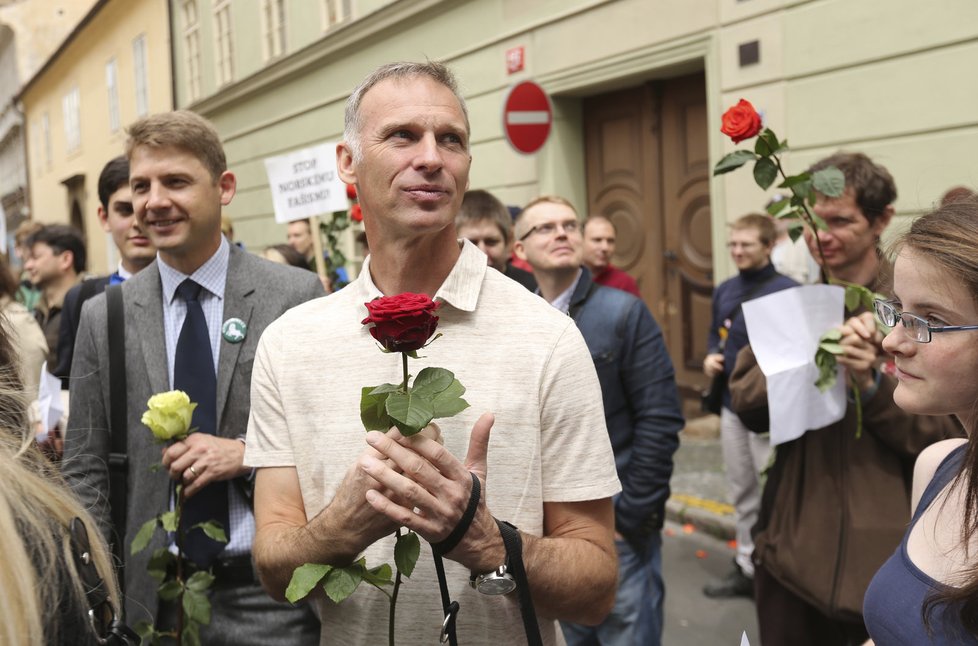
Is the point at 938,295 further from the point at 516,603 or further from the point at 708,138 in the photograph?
the point at 708,138

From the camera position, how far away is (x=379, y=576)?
1.70 m

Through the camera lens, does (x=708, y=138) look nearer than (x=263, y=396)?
No

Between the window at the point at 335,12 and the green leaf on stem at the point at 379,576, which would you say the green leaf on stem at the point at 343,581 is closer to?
the green leaf on stem at the point at 379,576

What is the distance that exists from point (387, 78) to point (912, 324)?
1.15 m

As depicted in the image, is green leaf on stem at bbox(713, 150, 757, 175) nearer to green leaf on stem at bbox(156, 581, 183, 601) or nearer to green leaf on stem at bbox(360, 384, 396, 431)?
green leaf on stem at bbox(360, 384, 396, 431)

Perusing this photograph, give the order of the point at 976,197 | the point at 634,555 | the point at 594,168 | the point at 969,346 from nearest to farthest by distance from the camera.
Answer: the point at 969,346, the point at 976,197, the point at 634,555, the point at 594,168

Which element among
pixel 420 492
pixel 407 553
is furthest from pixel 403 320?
pixel 407 553

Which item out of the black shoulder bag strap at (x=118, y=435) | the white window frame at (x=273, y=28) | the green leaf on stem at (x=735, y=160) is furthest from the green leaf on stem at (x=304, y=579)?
the white window frame at (x=273, y=28)

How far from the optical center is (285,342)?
1985 millimetres

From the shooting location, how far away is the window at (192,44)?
19.0 m

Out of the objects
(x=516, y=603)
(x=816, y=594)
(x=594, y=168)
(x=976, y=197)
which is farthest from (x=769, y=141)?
(x=594, y=168)

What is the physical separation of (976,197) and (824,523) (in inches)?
49.9

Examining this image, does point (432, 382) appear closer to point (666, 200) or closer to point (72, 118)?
point (666, 200)

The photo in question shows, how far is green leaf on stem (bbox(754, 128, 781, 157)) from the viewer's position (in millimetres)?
2582
